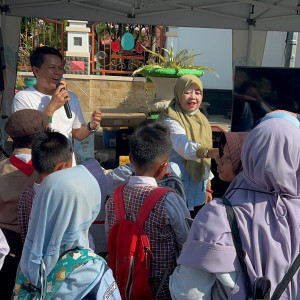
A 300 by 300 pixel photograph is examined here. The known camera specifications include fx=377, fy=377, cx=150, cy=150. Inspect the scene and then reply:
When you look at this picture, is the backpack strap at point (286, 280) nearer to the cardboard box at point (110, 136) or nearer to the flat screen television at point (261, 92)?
the flat screen television at point (261, 92)

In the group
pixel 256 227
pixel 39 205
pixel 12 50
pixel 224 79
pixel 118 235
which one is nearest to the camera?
pixel 256 227

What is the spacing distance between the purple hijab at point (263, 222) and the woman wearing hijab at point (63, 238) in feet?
1.17

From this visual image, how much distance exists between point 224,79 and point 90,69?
4.21 metres

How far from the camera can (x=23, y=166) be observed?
1.81 meters

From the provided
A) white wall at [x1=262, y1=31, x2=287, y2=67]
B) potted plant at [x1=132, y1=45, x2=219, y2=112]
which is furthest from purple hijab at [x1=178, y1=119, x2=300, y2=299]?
white wall at [x1=262, y1=31, x2=287, y2=67]

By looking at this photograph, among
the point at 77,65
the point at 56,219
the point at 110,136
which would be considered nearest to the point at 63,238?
the point at 56,219

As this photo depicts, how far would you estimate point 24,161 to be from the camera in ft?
6.02

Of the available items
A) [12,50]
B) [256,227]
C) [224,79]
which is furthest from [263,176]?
[224,79]

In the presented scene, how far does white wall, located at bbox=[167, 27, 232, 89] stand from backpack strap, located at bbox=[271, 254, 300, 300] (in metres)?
Result: 10.6

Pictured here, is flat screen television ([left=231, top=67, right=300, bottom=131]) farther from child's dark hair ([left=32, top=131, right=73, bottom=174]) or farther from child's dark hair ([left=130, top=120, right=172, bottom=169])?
child's dark hair ([left=32, top=131, right=73, bottom=174])

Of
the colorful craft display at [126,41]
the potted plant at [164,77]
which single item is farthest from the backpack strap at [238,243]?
the colorful craft display at [126,41]

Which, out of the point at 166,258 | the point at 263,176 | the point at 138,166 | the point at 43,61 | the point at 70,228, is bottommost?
the point at 166,258

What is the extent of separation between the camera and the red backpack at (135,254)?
157 cm

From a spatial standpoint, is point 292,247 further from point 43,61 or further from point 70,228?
point 43,61
